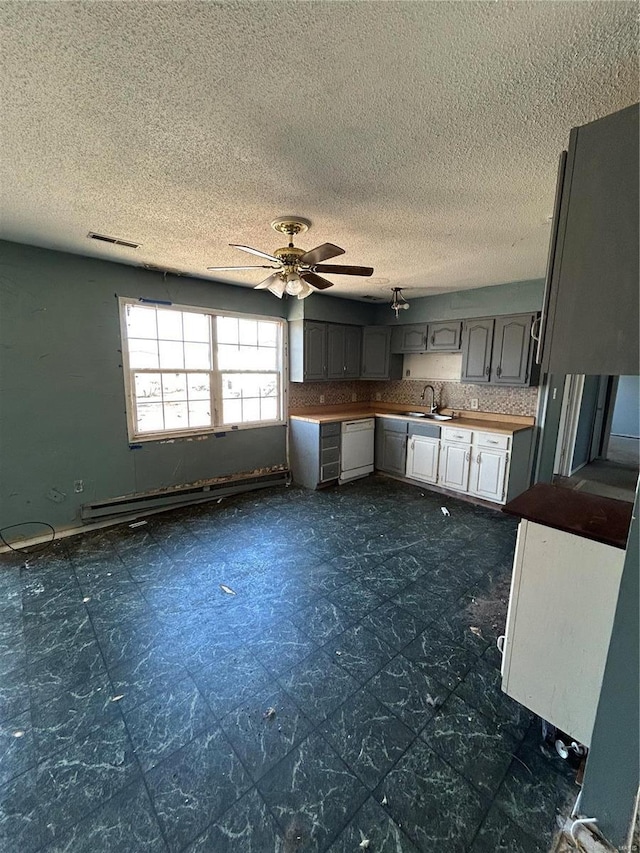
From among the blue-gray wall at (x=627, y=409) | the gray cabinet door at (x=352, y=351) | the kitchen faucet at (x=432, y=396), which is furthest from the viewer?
the blue-gray wall at (x=627, y=409)

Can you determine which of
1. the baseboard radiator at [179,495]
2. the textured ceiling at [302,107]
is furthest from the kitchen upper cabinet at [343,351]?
the textured ceiling at [302,107]

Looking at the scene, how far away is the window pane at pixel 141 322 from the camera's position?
3506 millimetres

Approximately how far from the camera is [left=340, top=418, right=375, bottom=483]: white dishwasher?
4723mm

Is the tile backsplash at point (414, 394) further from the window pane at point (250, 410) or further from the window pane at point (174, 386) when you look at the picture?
the window pane at point (174, 386)

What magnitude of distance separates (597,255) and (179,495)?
3.95 meters

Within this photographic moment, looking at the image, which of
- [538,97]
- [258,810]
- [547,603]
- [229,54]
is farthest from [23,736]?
[538,97]

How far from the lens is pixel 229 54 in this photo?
3.43ft

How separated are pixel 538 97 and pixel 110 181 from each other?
6.27ft

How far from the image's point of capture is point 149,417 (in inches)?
147

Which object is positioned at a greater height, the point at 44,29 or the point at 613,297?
the point at 44,29

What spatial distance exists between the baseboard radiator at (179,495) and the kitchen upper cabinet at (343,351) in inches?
62.5

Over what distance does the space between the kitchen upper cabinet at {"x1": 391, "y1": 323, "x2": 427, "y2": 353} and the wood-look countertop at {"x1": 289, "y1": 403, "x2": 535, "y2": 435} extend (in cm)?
88

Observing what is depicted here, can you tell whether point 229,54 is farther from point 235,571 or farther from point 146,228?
point 235,571

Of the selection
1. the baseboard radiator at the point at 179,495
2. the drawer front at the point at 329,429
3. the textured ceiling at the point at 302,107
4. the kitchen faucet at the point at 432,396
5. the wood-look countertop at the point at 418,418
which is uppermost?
the textured ceiling at the point at 302,107
